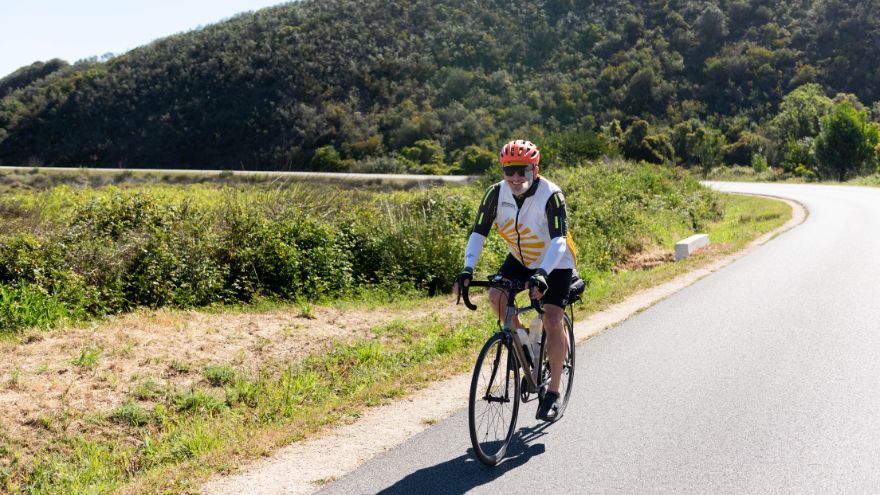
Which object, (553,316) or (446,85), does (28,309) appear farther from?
(446,85)

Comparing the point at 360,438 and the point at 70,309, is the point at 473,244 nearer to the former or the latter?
the point at 360,438

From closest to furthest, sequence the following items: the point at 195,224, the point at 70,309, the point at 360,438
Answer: the point at 360,438 → the point at 70,309 → the point at 195,224

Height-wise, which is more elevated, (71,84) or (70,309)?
(71,84)

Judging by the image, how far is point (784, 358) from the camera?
308 inches

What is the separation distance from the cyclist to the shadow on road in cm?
33

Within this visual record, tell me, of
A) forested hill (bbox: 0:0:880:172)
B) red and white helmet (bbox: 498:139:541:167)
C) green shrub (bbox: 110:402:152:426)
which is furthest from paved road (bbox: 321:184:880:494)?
forested hill (bbox: 0:0:880:172)

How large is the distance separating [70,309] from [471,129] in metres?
47.9

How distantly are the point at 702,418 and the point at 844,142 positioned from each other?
174ft

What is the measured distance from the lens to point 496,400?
5.10m

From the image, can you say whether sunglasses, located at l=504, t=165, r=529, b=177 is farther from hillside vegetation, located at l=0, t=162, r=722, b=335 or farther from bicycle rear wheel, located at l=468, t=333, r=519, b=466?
hillside vegetation, located at l=0, t=162, r=722, b=335

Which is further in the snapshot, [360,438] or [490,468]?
[360,438]

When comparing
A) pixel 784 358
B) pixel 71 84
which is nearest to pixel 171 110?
pixel 71 84

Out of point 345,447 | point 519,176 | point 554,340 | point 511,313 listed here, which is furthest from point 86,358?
point 519,176

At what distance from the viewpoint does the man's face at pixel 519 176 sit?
5105mm
